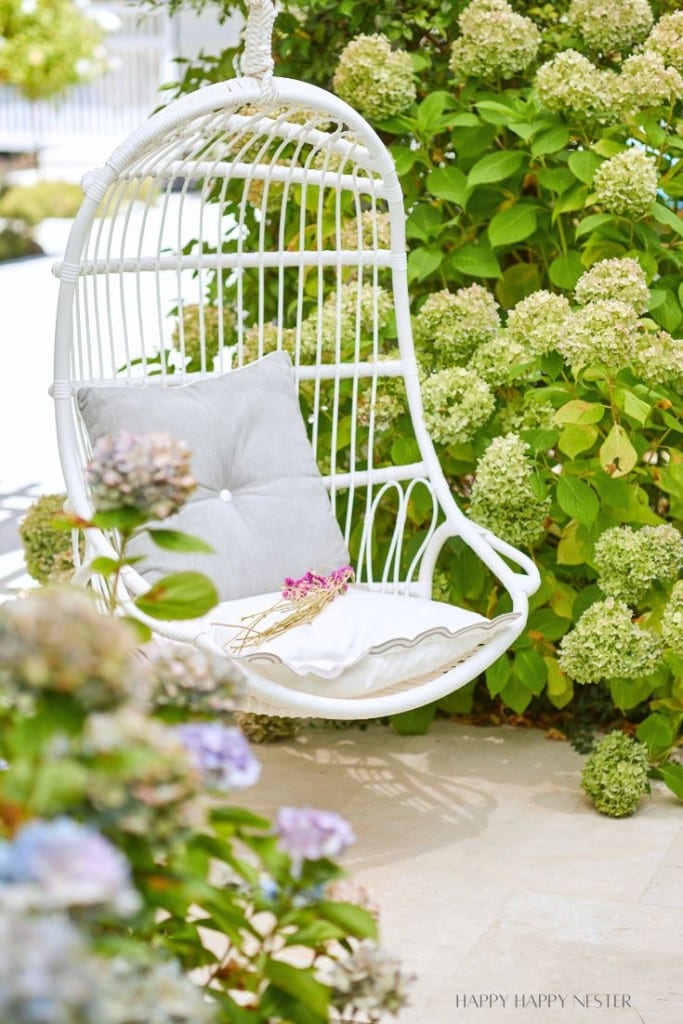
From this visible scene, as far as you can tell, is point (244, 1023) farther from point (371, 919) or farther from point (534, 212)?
point (534, 212)

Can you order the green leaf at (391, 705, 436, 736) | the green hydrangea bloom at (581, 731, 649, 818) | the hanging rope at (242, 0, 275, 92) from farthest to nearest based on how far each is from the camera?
the green leaf at (391, 705, 436, 736), the green hydrangea bloom at (581, 731, 649, 818), the hanging rope at (242, 0, 275, 92)

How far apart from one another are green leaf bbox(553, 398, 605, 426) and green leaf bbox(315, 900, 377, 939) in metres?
1.90

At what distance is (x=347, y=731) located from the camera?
3.21 meters

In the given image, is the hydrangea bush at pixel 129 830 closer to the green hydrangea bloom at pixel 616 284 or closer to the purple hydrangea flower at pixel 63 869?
the purple hydrangea flower at pixel 63 869

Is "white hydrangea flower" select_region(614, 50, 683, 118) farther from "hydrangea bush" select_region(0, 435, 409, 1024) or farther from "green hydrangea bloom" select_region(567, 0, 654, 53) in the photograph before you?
"hydrangea bush" select_region(0, 435, 409, 1024)

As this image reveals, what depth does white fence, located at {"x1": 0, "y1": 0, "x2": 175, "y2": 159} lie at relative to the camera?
21.4 meters

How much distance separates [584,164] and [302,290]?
66 centimetres

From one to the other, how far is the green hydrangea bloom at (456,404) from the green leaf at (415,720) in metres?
0.65

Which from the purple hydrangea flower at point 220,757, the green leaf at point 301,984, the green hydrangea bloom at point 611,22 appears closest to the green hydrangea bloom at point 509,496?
the green hydrangea bloom at point 611,22

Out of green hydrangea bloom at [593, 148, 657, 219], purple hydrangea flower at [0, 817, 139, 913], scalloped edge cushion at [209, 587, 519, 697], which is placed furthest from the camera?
green hydrangea bloom at [593, 148, 657, 219]

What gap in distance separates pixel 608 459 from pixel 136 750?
2.13 meters

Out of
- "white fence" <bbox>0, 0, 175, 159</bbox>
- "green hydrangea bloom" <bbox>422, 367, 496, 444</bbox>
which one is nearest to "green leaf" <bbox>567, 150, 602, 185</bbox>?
"green hydrangea bloom" <bbox>422, 367, 496, 444</bbox>

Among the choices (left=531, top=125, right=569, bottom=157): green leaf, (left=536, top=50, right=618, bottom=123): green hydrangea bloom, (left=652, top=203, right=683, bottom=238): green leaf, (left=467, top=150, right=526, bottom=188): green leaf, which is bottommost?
(left=652, top=203, right=683, bottom=238): green leaf

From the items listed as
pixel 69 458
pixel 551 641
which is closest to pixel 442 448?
pixel 551 641
